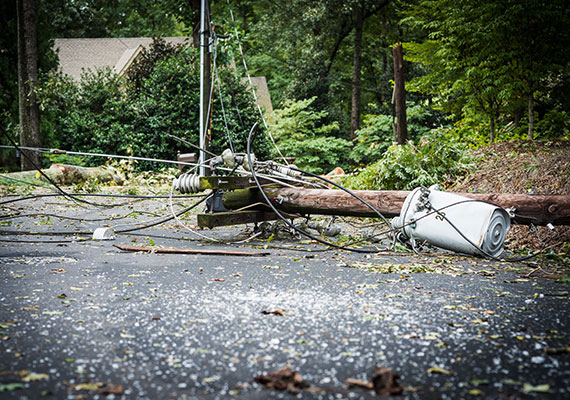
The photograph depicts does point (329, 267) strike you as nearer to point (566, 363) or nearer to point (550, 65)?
point (566, 363)

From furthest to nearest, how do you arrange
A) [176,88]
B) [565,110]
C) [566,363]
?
[176,88], [565,110], [566,363]

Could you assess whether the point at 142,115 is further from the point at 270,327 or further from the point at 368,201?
the point at 270,327

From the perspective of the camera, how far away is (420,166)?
788 centimetres

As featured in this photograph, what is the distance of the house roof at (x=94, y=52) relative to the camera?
78.2 ft

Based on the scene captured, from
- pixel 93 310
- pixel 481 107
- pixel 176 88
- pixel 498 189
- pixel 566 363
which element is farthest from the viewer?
pixel 176 88

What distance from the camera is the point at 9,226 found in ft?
20.9

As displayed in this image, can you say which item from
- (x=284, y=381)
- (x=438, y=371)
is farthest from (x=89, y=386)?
(x=438, y=371)

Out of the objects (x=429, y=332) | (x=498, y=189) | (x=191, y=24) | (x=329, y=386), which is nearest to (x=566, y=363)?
(x=429, y=332)

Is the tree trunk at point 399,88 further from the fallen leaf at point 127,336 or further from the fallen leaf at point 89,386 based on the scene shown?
the fallen leaf at point 89,386

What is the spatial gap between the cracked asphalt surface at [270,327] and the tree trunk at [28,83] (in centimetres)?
1189

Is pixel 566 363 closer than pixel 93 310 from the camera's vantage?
Yes

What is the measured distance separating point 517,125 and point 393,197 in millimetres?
6612

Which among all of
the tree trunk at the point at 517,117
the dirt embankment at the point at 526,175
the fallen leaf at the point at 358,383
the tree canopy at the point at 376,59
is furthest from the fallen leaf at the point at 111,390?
the tree trunk at the point at 517,117

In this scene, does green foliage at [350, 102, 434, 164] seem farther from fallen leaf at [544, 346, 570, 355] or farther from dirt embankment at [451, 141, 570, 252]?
fallen leaf at [544, 346, 570, 355]
